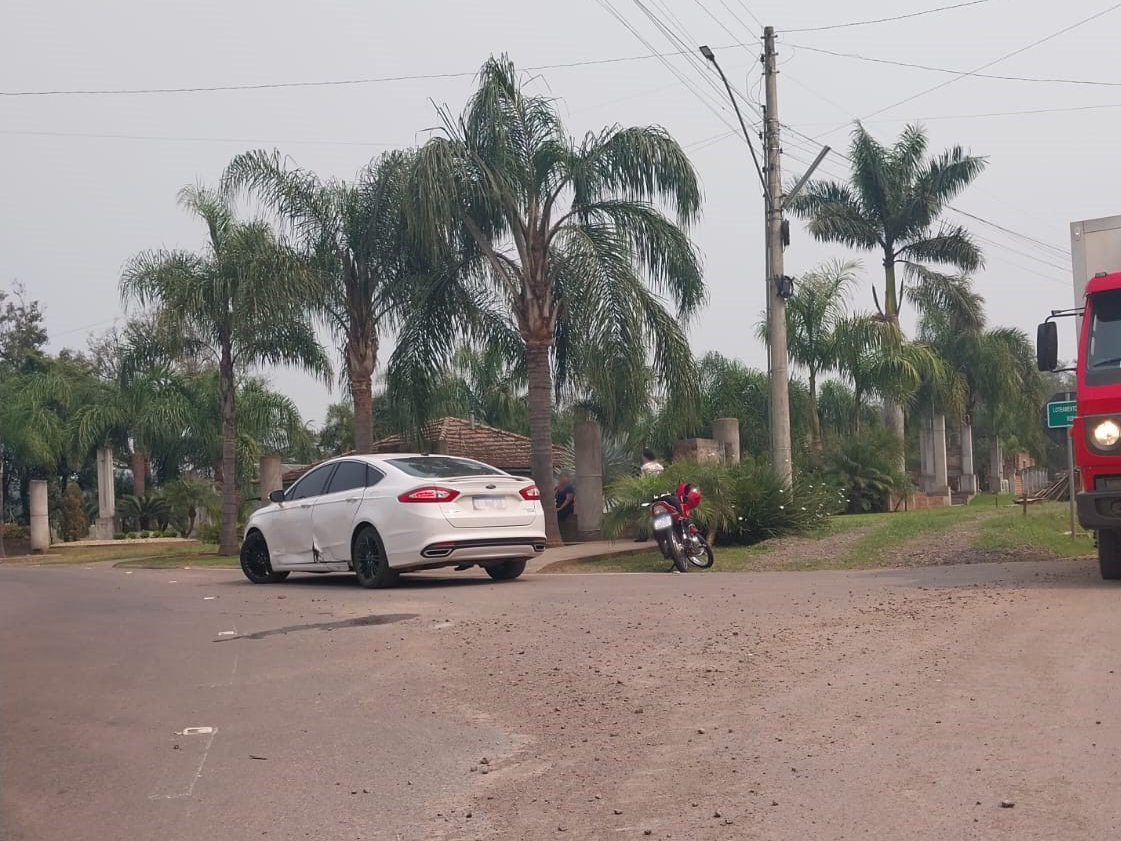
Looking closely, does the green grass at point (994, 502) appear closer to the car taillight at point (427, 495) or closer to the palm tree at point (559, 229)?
the palm tree at point (559, 229)

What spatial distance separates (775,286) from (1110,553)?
960 centimetres

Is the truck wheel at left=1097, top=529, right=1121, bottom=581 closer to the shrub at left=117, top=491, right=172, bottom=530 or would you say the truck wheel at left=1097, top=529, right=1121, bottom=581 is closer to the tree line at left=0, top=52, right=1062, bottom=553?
the tree line at left=0, top=52, right=1062, bottom=553

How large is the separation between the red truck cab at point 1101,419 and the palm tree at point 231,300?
16663 mm

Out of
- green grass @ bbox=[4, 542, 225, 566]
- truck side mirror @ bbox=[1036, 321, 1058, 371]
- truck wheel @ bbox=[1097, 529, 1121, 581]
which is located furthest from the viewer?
green grass @ bbox=[4, 542, 225, 566]

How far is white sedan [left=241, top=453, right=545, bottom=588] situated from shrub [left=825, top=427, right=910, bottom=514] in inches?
620

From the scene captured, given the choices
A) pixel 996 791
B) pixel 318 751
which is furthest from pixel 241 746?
pixel 996 791

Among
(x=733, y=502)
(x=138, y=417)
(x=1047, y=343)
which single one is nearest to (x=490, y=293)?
(x=733, y=502)

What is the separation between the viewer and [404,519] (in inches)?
564

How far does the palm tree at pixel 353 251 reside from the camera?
2552 centimetres

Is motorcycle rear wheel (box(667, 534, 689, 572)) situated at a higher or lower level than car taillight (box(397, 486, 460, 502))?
lower

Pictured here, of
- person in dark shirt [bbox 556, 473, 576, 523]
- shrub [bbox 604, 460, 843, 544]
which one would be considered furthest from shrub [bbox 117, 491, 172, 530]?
shrub [bbox 604, 460, 843, 544]

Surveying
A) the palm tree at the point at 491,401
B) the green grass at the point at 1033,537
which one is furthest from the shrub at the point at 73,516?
the green grass at the point at 1033,537

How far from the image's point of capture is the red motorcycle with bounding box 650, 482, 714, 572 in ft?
53.4

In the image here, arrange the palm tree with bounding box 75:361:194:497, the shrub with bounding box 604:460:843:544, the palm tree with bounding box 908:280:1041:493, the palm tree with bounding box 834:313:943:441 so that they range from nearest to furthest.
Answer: the shrub with bounding box 604:460:843:544, the palm tree with bounding box 834:313:943:441, the palm tree with bounding box 908:280:1041:493, the palm tree with bounding box 75:361:194:497
